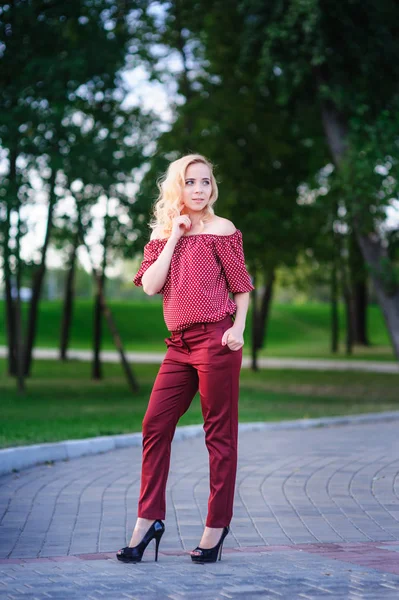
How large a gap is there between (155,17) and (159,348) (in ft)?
79.2

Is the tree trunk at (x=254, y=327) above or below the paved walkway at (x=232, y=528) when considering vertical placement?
below

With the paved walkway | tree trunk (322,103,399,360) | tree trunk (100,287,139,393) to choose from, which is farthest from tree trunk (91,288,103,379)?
the paved walkway

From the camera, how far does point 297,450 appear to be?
34.0ft

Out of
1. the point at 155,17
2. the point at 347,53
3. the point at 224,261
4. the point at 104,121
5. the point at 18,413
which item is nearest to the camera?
the point at 224,261

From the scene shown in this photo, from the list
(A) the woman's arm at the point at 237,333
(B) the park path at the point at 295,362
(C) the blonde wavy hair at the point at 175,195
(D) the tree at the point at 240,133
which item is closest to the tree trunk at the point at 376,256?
(D) the tree at the point at 240,133

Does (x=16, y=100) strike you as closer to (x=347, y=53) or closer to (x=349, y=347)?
(x=347, y=53)

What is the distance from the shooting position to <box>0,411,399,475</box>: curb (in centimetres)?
916

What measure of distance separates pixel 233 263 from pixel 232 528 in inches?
76.4

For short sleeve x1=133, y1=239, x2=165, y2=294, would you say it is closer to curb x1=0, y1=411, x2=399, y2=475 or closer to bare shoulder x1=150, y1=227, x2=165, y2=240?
bare shoulder x1=150, y1=227, x2=165, y2=240

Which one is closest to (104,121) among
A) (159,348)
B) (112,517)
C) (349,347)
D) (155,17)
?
(155,17)

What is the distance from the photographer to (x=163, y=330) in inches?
2116

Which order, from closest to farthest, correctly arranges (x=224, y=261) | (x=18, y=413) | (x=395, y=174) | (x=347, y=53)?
1. (x=224, y=261)
2. (x=18, y=413)
3. (x=395, y=174)
4. (x=347, y=53)

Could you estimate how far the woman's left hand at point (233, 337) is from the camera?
17.0 ft

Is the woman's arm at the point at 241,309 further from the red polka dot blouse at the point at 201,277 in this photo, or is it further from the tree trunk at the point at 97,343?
the tree trunk at the point at 97,343
